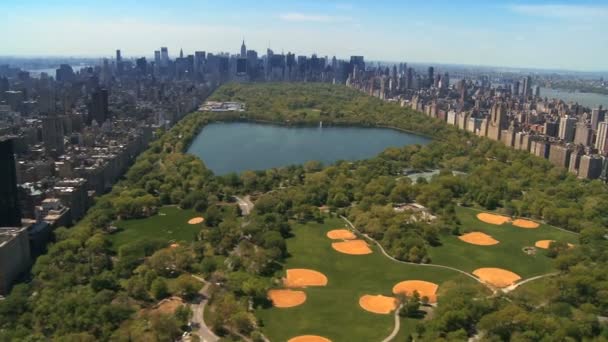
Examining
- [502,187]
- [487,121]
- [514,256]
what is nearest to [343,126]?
[487,121]

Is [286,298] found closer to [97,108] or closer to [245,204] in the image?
[245,204]

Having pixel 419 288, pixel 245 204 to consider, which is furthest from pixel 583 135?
pixel 419 288

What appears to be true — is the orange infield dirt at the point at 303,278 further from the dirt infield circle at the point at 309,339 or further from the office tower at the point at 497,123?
the office tower at the point at 497,123

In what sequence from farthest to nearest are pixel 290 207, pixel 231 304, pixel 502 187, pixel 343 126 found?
pixel 343 126 → pixel 502 187 → pixel 290 207 → pixel 231 304

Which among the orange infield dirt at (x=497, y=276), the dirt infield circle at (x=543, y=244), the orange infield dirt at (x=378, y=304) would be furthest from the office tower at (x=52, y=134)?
the dirt infield circle at (x=543, y=244)

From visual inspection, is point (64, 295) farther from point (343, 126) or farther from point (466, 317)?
point (343, 126)

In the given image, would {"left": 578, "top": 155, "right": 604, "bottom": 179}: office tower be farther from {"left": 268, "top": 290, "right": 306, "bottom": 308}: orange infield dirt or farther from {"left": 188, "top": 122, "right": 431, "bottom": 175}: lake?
{"left": 268, "top": 290, "right": 306, "bottom": 308}: orange infield dirt

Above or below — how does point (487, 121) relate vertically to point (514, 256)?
above
